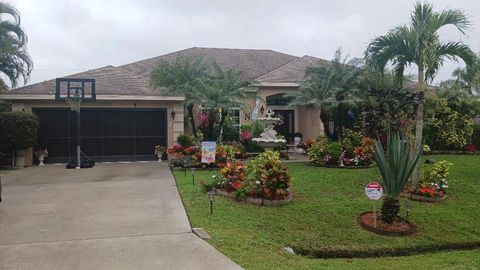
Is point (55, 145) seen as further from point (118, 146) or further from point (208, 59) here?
point (208, 59)

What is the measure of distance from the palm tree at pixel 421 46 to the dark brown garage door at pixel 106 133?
10199 mm

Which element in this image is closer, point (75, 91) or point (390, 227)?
point (390, 227)

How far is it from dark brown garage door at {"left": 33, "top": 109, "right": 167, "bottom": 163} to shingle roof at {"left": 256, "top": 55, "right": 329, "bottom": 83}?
564cm

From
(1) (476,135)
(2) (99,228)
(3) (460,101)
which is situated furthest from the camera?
(1) (476,135)

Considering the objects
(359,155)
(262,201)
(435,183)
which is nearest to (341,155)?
(359,155)

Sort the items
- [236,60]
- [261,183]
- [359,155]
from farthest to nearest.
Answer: [236,60] < [359,155] < [261,183]

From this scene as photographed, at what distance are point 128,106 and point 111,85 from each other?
1190mm

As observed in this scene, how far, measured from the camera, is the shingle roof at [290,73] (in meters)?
19.1

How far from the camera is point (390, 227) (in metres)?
6.88

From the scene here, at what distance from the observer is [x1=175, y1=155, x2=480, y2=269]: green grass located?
5.36 meters

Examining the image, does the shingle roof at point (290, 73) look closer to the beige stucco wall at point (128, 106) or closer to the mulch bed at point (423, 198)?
the beige stucco wall at point (128, 106)

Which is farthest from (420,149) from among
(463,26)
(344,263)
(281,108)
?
(281,108)

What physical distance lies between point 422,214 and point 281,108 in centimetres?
1334

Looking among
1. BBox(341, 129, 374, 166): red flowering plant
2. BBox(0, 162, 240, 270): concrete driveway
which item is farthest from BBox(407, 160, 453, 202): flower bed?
BBox(0, 162, 240, 270): concrete driveway
